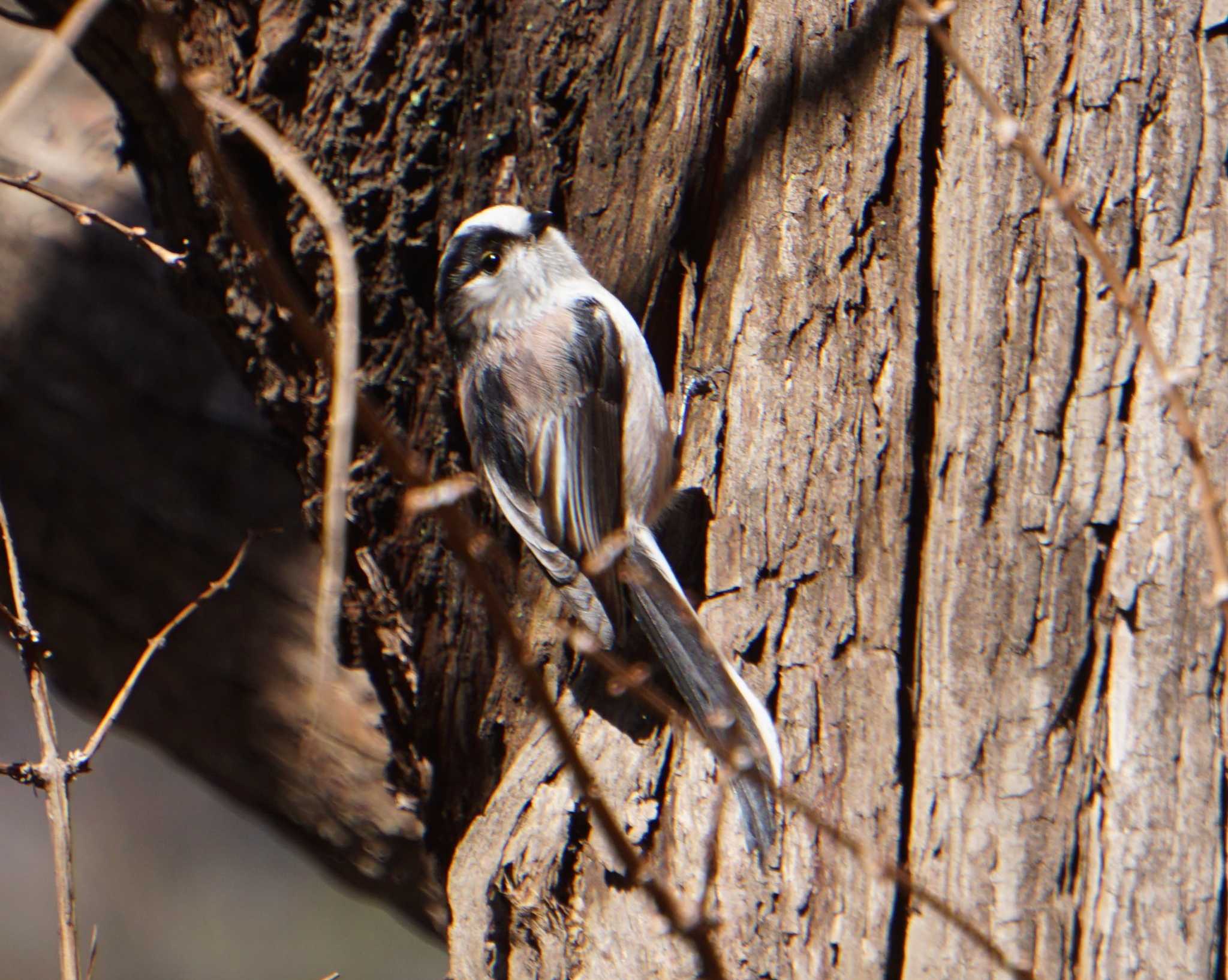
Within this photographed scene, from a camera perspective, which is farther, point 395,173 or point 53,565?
point 53,565

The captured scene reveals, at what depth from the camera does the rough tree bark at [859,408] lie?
5.24ft

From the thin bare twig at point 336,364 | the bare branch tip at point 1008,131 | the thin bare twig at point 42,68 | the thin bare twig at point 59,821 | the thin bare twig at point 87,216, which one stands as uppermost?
the thin bare twig at point 87,216

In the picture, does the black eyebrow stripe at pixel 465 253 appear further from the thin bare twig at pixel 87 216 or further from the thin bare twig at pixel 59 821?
the thin bare twig at pixel 59 821

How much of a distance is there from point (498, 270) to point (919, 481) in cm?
146

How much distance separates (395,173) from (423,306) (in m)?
0.32

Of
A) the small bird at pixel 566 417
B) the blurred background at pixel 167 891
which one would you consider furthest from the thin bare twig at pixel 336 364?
the blurred background at pixel 167 891

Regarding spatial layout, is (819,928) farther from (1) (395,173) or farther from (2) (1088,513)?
(1) (395,173)


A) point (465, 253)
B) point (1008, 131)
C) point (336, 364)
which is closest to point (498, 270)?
point (465, 253)

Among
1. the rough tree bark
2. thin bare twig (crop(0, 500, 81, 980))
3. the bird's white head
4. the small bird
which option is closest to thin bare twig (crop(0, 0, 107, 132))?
thin bare twig (crop(0, 500, 81, 980))

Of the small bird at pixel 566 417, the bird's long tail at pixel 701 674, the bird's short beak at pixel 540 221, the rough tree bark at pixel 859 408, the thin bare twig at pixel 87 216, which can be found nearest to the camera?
the rough tree bark at pixel 859 408

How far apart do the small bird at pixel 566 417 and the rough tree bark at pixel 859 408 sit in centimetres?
10

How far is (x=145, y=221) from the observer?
3.51 m

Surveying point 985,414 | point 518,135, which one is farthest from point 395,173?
point 985,414

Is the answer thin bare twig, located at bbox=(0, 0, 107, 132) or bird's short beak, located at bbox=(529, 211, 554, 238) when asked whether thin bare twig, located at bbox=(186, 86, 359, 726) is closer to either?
thin bare twig, located at bbox=(0, 0, 107, 132)
